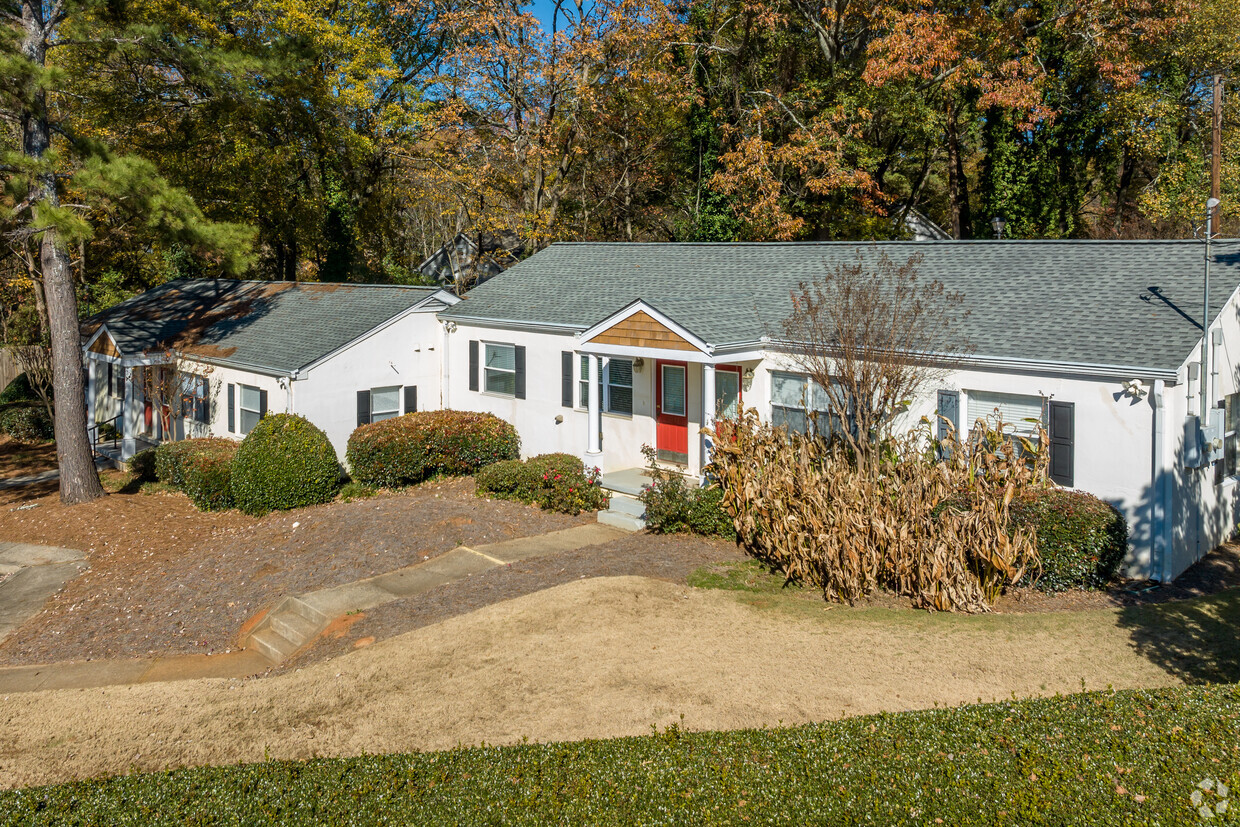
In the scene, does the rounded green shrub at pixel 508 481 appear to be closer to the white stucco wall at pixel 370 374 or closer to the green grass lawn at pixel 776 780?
the white stucco wall at pixel 370 374

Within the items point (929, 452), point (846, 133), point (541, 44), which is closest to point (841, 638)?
point (929, 452)

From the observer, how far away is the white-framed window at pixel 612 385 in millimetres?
17797

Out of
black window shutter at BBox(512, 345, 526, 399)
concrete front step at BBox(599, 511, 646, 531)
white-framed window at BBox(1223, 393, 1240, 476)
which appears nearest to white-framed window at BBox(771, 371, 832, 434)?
concrete front step at BBox(599, 511, 646, 531)

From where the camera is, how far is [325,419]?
741 inches

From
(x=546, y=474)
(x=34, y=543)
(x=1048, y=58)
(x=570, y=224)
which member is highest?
(x=1048, y=58)

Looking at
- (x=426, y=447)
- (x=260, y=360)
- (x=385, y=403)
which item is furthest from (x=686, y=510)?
(x=260, y=360)

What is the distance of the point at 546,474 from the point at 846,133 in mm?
→ 16411

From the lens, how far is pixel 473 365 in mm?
20188

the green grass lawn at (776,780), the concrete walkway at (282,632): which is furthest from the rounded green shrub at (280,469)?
the green grass lawn at (776,780)

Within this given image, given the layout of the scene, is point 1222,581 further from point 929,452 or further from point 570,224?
point 570,224

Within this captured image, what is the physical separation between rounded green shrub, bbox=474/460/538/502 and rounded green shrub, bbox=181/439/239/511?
16.2 feet

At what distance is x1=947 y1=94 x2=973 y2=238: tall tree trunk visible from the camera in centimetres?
3014

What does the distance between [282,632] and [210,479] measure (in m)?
7.74

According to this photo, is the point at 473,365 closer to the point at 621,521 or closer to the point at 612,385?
the point at 612,385
